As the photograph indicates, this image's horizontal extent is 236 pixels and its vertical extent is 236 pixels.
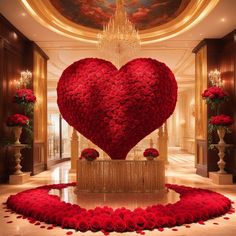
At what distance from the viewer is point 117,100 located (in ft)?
16.3

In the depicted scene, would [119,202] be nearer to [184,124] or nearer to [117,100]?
[117,100]

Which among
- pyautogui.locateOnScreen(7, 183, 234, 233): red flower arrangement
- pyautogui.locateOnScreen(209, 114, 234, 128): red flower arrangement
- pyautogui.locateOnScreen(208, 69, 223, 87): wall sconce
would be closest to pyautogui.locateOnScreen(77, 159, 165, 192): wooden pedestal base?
pyautogui.locateOnScreen(7, 183, 234, 233): red flower arrangement

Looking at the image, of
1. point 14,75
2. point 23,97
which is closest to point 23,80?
point 14,75

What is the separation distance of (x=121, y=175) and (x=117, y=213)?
148 cm

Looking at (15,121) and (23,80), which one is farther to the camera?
(23,80)

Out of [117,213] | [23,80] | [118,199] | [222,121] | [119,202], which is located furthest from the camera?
[23,80]

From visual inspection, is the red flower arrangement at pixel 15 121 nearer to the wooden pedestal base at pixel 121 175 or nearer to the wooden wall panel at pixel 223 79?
the wooden pedestal base at pixel 121 175

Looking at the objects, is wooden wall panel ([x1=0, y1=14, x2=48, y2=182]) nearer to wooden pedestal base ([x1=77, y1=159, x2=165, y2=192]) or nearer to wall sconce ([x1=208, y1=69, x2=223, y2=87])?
wooden pedestal base ([x1=77, y1=159, x2=165, y2=192])

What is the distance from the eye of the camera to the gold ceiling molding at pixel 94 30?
6117 millimetres

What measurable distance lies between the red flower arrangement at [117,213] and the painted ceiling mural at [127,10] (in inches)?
151

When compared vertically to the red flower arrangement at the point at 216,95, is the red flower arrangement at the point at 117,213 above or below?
below

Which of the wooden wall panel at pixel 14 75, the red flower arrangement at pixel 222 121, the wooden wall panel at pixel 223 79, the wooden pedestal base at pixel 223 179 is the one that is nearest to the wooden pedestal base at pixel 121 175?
the wooden pedestal base at pixel 223 179

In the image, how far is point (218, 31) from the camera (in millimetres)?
7305

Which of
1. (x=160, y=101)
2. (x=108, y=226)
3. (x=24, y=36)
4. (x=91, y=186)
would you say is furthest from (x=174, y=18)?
(x=108, y=226)
